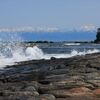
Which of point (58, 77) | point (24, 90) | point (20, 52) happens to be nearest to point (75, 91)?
point (24, 90)

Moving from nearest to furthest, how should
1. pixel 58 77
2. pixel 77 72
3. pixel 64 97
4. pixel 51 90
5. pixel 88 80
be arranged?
pixel 64 97 → pixel 51 90 → pixel 88 80 → pixel 58 77 → pixel 77 72

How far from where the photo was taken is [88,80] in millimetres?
17328

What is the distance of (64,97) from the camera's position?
48.3ft

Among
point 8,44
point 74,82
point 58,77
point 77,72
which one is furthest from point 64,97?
point 8,44

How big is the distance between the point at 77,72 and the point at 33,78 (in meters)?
2.09

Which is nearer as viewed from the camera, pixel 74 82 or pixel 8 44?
pixel 74 82

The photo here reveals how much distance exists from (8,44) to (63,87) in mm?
42962

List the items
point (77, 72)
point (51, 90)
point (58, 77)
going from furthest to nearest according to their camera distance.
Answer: point (77, 72), point (58, 77), point (51, 90)

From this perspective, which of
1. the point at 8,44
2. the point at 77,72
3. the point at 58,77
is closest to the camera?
the point at 58,77

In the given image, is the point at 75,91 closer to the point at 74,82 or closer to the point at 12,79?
the point at 74,82

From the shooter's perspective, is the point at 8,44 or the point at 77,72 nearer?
the point at 77,72

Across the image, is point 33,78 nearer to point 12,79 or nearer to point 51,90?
point 12,79

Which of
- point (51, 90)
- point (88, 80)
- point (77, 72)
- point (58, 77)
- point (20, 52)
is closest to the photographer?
point (51, 90)

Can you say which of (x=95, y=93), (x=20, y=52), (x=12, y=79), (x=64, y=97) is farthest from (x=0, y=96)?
(x=20, y=52)
